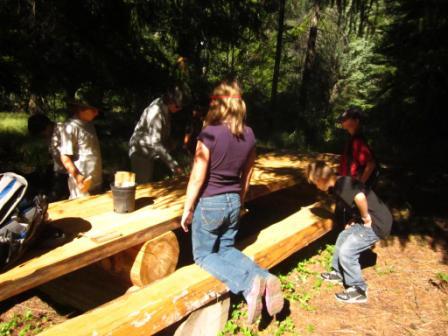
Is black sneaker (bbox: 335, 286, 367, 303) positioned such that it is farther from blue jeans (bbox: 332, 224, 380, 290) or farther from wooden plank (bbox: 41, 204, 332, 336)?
wooden plank (bbox: 41, 204, 332, 336)

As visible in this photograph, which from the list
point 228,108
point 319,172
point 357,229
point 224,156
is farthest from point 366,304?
point 228,108

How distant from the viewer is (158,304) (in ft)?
9.80

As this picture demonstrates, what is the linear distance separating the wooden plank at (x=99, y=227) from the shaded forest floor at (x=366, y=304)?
103cm

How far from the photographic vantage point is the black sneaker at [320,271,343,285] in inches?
187

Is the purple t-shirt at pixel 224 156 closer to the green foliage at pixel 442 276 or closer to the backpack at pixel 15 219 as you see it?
the backpack at pixel 15 219

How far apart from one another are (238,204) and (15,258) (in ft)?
5.51

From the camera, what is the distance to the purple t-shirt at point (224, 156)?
3223 millimetres

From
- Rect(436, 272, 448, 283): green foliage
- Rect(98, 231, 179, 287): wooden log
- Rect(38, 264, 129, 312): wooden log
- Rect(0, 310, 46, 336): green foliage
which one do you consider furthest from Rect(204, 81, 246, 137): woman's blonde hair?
Rect(436, 272, 448, 283): green foliage

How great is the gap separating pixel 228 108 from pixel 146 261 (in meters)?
1.48

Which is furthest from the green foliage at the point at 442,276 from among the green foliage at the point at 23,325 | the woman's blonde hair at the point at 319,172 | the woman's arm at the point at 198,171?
the green foliage at the point at 23,325

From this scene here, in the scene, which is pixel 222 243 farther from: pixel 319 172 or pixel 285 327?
pixel 319 172

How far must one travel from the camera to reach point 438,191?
758 centimetres

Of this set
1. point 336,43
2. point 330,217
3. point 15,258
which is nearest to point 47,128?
point 15,258

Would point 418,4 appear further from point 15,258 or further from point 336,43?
point 336,43
